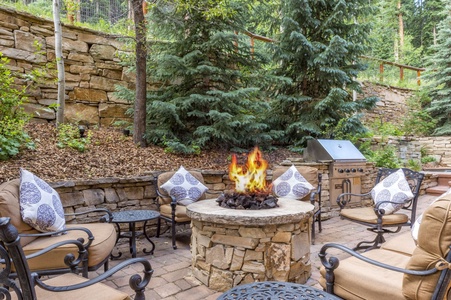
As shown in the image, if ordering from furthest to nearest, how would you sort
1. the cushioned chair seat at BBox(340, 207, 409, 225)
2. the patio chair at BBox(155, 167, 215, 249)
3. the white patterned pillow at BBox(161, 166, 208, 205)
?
the white patterned pillow at BBox(161, 166, 208, 205) < the patio chair at BBox(155, 167, 215, 249) < the cushioned chair seat at BBox(340, 207, 409, 225)

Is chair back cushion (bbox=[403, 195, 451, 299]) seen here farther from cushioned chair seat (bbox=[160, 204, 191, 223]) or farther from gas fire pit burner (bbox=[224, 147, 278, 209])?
cushioned chair seat (bbox=[160, 204, 191, 223])

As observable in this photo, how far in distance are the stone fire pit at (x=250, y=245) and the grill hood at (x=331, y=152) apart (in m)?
2.49

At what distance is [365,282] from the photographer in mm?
1593

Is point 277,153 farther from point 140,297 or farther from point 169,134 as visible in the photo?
point 140,297

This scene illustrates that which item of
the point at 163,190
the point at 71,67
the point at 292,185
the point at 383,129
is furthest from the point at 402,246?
the point at 383,129

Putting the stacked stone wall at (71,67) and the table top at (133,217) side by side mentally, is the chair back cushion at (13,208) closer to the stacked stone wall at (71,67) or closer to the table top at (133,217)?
the table top at (133,217)

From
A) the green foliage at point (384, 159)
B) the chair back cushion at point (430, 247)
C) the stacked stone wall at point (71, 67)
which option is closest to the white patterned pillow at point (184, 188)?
the stacked stone wall at point (71, 67)

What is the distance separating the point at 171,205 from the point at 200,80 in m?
2.79

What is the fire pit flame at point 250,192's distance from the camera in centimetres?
263

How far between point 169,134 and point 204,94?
37.5 inches

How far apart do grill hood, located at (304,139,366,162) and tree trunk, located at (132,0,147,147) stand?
2.86 metres

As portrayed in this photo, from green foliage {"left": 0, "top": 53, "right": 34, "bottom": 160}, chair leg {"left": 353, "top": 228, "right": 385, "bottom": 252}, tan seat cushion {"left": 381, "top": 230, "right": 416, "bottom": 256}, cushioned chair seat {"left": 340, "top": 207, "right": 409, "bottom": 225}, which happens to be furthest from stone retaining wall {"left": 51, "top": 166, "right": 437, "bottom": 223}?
tan seat cushion {"left": 381, "top": 230, "right": 416, "bottom": 256}

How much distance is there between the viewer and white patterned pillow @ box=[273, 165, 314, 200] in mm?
3754

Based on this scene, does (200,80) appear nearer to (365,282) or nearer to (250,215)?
(250,215)
